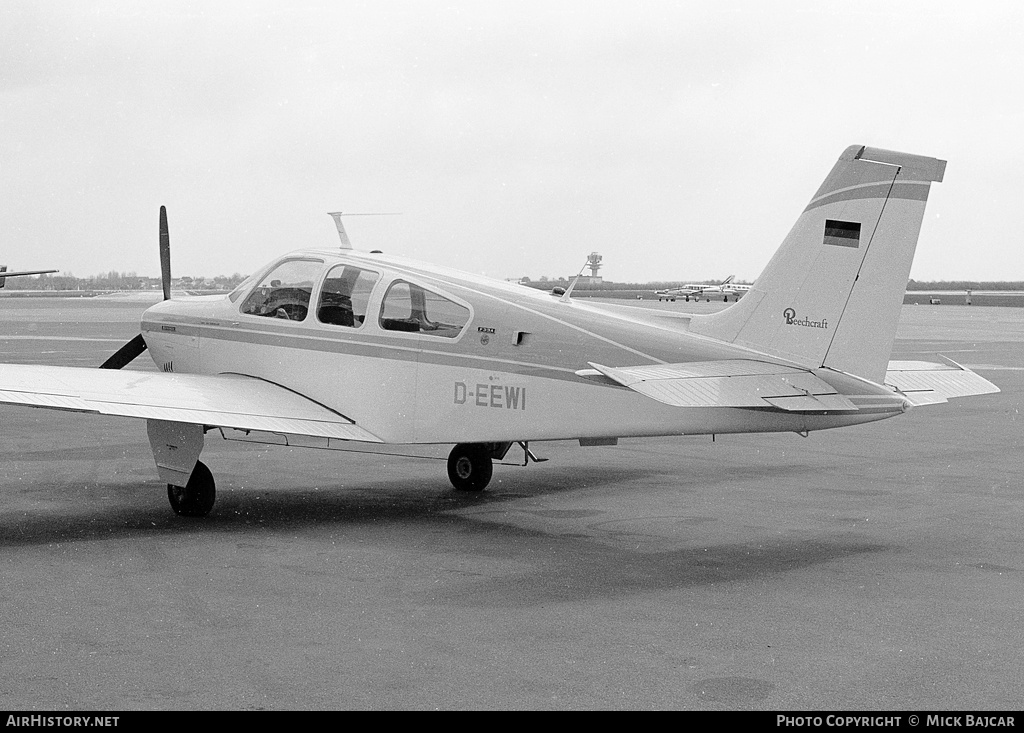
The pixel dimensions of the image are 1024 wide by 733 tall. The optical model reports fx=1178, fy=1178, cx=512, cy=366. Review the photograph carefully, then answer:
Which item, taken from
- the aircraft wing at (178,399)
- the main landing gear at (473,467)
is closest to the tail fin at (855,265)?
the main landing gear at (473,467)

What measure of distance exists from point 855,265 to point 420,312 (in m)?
3.43

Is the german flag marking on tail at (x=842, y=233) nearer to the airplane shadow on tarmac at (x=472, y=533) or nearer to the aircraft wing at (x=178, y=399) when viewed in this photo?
the airplane shadow on tarmac at (x=472, y=533)

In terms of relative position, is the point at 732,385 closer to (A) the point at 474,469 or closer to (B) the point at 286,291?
(A) the point at 474,469

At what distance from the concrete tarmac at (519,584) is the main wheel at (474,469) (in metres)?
0.15

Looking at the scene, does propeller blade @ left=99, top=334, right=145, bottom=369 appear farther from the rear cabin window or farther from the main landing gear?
the main landing gear

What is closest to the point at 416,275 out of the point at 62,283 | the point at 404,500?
the point at 404,500

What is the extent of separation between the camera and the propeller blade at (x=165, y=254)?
12844mm

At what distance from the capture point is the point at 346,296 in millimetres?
10000

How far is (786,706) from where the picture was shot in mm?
4898

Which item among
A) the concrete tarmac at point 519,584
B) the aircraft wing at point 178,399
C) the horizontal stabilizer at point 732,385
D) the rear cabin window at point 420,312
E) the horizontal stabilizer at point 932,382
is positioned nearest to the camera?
the concrete tarmac at point 519,584

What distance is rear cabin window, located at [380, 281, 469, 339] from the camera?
373 inches

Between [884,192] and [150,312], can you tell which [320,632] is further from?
[150,312]

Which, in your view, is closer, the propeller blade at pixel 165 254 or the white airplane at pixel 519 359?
the white airplane at pixel 519 359

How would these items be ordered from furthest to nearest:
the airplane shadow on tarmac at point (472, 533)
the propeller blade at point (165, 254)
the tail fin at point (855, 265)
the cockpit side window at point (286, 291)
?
1. the propeller blade at point (165, 254)
2. the cockpit side window at point (286, 291)
3. the tail fin at point (855, 265)
4. the airplane shadow on tarmac at point (472, 533)
